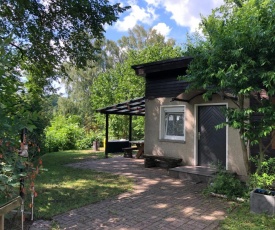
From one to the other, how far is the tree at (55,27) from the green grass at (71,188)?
4064mm

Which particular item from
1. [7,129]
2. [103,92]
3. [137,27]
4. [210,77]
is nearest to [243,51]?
[210,77]

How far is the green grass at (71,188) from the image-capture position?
4531 millimetres

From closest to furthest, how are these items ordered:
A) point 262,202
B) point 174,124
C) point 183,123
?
point 262,202 < point 183,123 < point 174,124

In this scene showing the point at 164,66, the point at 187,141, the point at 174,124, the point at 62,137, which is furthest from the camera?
the point at 62,137

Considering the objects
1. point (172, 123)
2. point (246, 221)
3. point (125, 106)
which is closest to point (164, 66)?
point (172, 123)

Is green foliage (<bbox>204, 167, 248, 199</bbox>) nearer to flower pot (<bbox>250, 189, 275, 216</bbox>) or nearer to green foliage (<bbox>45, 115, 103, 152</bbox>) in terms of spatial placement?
flower pot (<bbox>250, 189, 275, 216</bbox>)

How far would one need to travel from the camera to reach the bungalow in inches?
284

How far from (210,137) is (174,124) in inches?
58.6

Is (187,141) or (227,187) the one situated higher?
(187,141)

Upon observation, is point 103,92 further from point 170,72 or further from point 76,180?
point 76,180

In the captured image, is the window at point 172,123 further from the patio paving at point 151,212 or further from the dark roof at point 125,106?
the patio paving at point 151,212

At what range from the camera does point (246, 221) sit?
12.8 ft

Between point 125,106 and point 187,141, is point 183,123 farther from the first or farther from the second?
point 125,106

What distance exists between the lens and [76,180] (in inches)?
263
